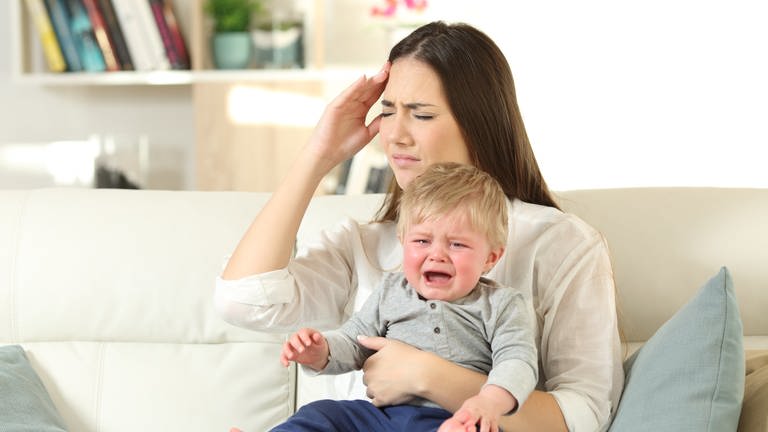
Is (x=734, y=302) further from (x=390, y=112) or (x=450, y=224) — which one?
(x=390, y=112)

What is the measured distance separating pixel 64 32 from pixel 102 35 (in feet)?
0.54

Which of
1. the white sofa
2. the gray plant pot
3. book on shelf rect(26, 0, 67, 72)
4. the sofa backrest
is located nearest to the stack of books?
book on shelf rect(26, 0, 67, 72)

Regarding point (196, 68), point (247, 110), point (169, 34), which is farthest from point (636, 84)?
point (169, 34)

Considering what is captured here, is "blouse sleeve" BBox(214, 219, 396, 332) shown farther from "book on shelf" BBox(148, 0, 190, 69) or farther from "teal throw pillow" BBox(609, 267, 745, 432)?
"book on shelf" BBox(148, 0, 190, 69)

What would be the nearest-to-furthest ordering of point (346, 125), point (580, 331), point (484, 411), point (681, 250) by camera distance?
point (484, 411)
point (580, 331)
point (346, 125)
point (681, 250)

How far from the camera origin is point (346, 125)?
199 centimetres

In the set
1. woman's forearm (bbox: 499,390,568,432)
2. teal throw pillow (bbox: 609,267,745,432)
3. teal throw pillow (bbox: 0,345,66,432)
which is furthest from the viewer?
teal throw pillow (bbox: 0,345,66,432)

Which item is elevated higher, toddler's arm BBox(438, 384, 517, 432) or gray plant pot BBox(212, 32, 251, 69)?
toddler's arm BBox(438, 384, 517, 432)

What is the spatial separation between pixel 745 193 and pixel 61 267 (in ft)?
4.51

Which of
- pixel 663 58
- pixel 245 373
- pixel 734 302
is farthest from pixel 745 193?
pixel 663 58

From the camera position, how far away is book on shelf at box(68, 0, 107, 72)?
13.0 feet

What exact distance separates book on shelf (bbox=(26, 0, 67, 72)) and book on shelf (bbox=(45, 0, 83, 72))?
0.01m

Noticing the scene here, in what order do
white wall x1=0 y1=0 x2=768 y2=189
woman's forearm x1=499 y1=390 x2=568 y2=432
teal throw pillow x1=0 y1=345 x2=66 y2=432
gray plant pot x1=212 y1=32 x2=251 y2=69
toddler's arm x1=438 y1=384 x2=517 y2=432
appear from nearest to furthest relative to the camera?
toddler's arm x1=438 y1=384 x2=517 y2=432 < woman's forearm x1=499 y1=390 x2=568 y2=432 < teal throw pillow x1=0 y1=345 x2=66 y2=432 < white wall x1=0 y1=0 x2=768 y2=189 < gray plant pot x1=212 y1=32 x2=251 y2=69

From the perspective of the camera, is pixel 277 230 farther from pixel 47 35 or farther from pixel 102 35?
pixel 47 35
